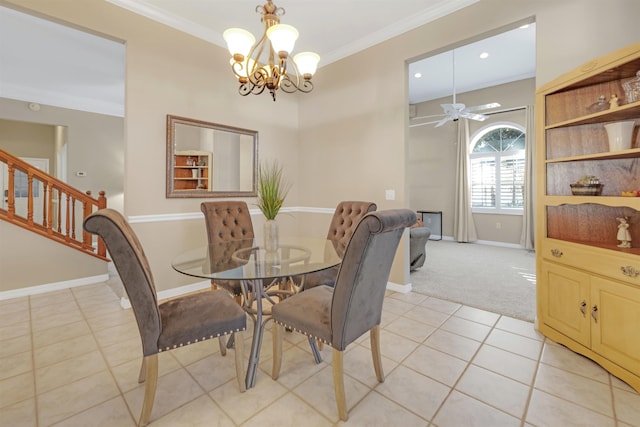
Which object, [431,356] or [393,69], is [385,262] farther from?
[393,69]

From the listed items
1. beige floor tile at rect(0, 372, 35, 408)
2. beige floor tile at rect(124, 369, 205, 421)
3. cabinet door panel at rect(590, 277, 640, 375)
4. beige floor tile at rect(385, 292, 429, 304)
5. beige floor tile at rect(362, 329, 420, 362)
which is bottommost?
beige floor tile at rect(124, 369, 205, 421)

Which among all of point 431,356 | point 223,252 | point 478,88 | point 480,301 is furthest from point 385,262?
point 478,88

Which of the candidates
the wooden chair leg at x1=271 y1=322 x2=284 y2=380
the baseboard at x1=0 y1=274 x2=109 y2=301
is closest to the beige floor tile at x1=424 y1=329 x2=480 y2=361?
the wooden chair leg at x1=271 y1=322 x2=284 y2=380

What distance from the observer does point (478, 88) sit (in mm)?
6129

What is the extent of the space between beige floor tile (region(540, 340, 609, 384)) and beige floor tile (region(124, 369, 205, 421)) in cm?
221

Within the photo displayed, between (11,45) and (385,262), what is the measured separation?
5.30 meters

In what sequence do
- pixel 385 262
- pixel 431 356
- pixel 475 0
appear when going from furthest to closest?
1. pixel 475 0
2. pixel 431 356
3. pixel 385 262

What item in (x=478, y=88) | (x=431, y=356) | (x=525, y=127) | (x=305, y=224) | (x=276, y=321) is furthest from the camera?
(x=478, y=88)

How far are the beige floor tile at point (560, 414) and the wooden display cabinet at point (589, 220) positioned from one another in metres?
0.43

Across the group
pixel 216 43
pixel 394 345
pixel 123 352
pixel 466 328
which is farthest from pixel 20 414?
pixel 216 43

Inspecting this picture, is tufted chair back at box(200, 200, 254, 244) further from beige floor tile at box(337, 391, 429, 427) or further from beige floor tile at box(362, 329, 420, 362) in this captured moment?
beige floor tile at box(337, 391, 429, 427)

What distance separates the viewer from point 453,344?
7.02ft

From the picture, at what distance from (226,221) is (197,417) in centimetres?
166

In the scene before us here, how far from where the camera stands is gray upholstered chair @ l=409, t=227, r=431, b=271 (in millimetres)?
3783
